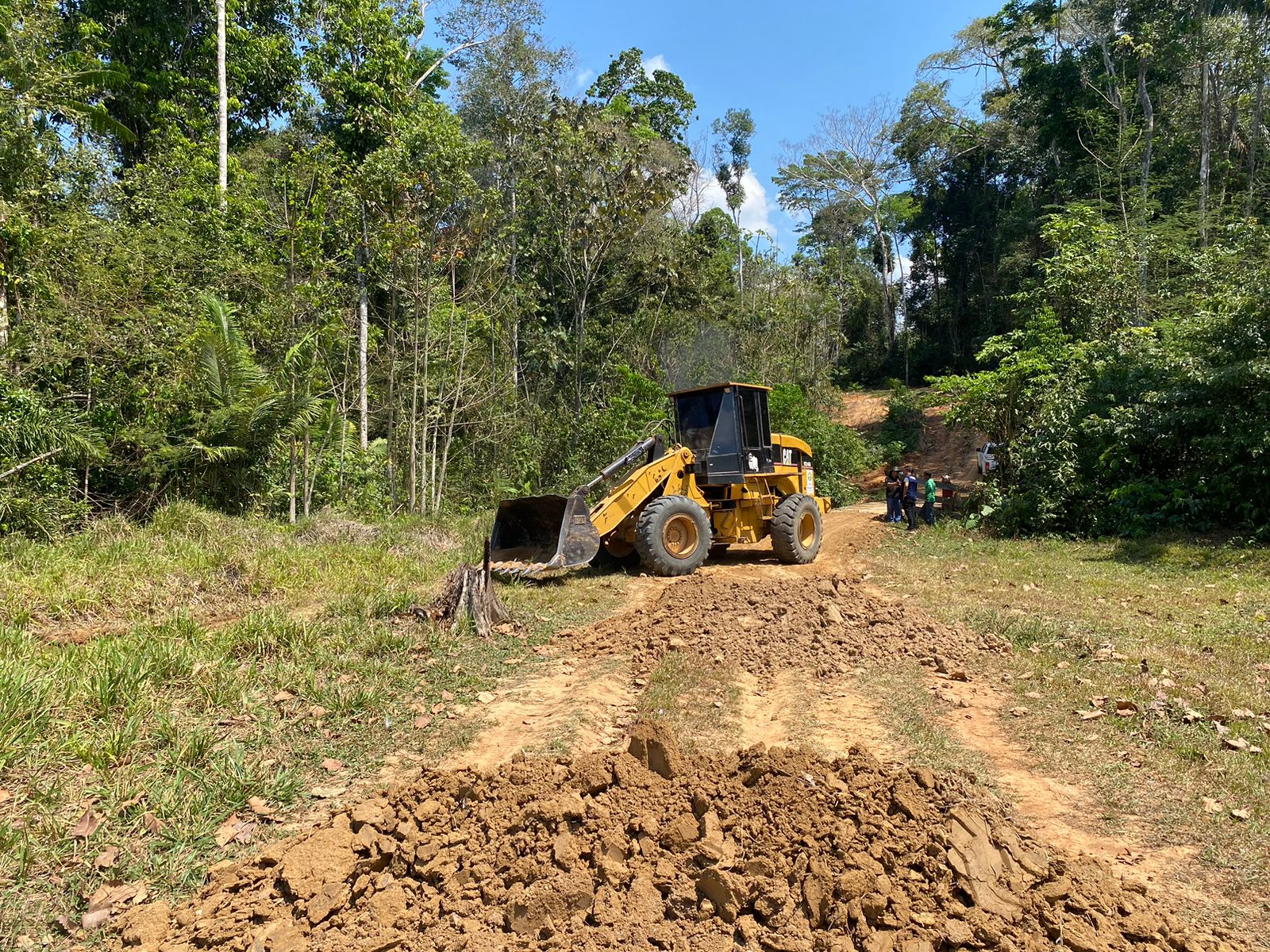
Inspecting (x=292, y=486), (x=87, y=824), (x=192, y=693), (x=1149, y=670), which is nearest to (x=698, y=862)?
(x=87, y=824)

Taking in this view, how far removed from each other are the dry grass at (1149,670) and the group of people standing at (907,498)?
3.65m

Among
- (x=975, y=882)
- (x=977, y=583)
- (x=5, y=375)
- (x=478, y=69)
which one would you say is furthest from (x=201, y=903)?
(x=478, y=69)

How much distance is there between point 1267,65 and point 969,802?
28200mm

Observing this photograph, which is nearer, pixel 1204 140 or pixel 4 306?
pixel 4 306

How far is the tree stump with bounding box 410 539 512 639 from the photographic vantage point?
677 centimetres

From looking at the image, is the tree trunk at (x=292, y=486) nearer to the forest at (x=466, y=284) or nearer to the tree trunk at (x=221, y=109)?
Answer: the forest at (x=466, y=284)

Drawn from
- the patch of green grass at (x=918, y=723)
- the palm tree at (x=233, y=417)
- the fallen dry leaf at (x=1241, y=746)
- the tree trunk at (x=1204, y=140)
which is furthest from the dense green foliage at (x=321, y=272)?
the tree trunk at (x=1204, y=140)

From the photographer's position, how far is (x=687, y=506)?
9.95m

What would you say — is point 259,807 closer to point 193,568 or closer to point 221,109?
point 193,568

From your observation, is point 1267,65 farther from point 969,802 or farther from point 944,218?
point 969,802

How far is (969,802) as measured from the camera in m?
3.51

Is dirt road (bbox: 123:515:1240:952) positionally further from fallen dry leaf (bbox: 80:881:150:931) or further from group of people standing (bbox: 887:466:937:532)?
group of people standing (bbox: 887:466:937:532)

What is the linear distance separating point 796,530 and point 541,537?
390 cm

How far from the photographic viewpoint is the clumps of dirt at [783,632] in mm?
6504
